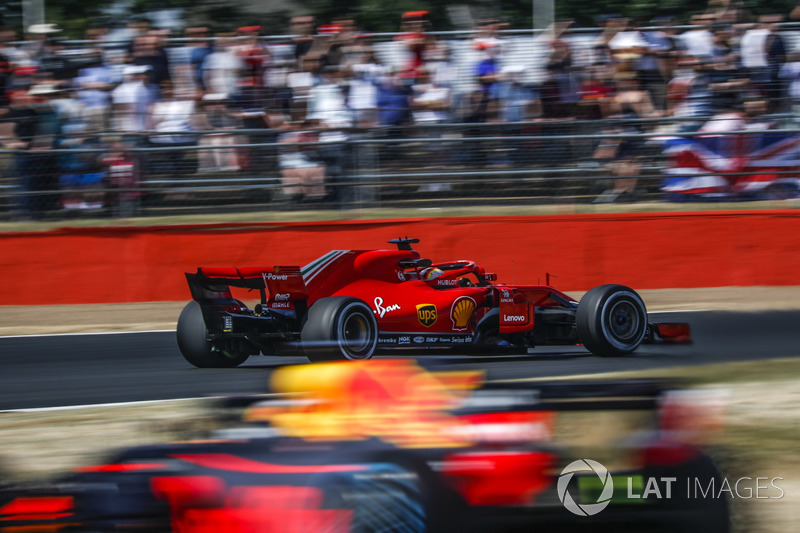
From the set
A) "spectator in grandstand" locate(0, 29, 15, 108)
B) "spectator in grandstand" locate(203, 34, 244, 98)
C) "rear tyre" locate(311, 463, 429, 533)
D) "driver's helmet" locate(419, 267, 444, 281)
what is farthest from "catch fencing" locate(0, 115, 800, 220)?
"rear tyre" locate(311, 463, 429, 533)

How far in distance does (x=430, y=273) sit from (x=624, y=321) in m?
1.38

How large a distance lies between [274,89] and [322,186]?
1160 millimetres

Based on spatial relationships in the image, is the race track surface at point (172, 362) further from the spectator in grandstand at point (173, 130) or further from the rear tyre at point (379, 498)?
the rear tyre at point (379, 498)

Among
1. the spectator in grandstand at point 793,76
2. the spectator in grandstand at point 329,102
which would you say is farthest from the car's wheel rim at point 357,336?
the spectator in grandstand at point 793,76

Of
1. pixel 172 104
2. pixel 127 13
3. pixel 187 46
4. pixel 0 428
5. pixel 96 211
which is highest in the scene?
pixel 127 13

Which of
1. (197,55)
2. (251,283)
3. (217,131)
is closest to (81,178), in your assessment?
(217,131)

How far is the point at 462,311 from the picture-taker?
22.5 feet

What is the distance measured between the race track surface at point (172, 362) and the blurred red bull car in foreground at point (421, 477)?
2.63 meters

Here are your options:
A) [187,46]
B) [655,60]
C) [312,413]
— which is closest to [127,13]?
[187,46]

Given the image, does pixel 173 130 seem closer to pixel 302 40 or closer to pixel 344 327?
pixel 302 40

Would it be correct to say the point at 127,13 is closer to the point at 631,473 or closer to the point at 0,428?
the point at 0,428

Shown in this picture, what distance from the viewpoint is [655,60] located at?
10336 millimetres

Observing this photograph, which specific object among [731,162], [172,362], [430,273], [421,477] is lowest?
[172,362]

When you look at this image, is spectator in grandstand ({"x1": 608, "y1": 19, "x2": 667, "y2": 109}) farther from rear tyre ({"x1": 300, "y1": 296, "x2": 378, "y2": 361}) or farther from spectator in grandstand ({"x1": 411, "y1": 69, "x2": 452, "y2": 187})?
rear tyre ({"x1": 300, "y1": 296, "x2": 378, "y2": 361})
